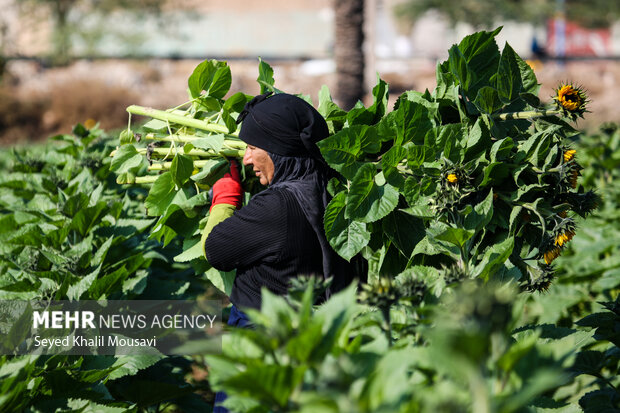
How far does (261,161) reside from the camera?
2842 millimetres

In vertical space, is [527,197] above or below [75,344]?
above

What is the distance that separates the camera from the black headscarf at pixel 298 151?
8.91ft

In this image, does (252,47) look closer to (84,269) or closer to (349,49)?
(349,49)

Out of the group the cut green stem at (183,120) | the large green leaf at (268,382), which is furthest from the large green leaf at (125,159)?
the large green leaf at (268,382)

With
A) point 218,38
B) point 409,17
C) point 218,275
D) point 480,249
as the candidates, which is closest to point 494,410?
point 480,249

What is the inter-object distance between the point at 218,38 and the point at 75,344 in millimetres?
37710

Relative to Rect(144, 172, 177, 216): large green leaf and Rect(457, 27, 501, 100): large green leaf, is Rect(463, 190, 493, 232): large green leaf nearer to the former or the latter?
Rect(457, 27, 501, 100): large green leaf

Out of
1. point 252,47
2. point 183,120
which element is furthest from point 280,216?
point 252,47

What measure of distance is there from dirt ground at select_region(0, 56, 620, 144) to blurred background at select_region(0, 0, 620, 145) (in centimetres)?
5

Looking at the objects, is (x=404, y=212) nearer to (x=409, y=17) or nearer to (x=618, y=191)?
(x=618, y=191)

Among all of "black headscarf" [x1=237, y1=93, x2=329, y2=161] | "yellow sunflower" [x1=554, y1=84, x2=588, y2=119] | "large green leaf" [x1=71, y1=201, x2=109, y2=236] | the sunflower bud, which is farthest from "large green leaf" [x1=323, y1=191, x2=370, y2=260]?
"large green leaf" [x1=71, y1=201, x2=109, y2=236]

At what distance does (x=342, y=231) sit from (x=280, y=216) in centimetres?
24

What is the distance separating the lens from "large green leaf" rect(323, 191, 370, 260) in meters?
2.65

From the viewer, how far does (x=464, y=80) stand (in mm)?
2752
